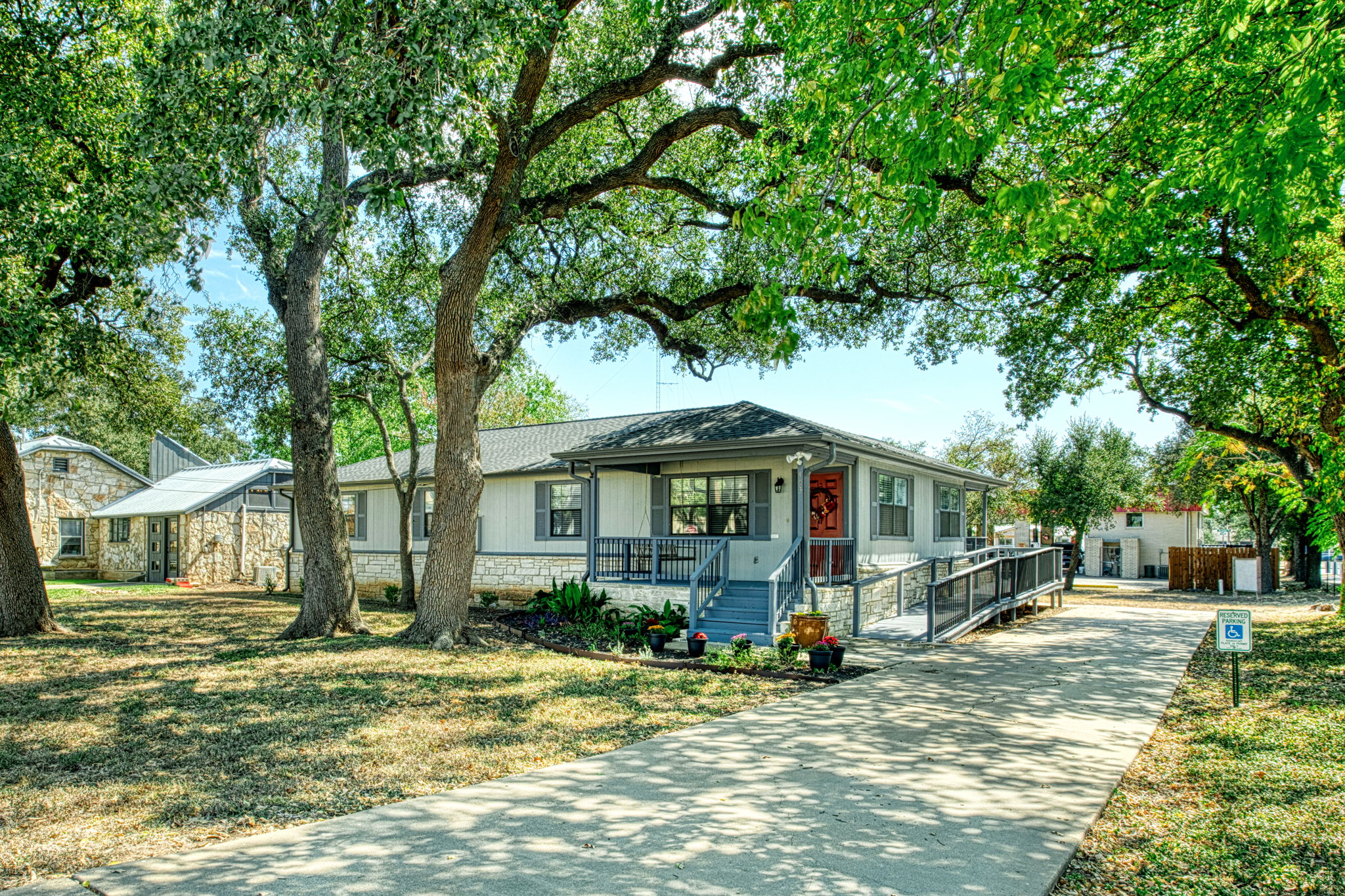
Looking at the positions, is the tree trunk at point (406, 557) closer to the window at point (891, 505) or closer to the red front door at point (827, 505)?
the red front door at point (827, 505)

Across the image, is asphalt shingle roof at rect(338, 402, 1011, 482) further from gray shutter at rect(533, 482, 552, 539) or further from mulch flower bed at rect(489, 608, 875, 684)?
mulch flower bed at rect(489, 608, 875, 684)

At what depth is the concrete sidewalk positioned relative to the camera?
3.86m

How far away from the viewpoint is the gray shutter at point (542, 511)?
58.6ft

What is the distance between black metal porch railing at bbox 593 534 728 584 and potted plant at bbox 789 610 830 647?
2.98m

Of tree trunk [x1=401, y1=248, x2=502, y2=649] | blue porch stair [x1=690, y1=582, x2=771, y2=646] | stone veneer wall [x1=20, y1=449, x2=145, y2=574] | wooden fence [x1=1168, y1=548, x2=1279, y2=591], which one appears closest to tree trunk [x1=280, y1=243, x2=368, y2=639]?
tree trunk [x1=401, y1=248, x2=502, y2=649]

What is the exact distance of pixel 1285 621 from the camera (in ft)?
51.7

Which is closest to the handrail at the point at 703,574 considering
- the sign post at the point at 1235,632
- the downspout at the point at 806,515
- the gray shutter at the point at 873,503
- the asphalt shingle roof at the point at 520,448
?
the downspout at the point at 806,515

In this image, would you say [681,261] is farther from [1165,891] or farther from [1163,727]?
[1165,891]

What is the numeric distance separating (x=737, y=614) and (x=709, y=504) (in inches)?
116

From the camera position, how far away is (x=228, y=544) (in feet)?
89.0

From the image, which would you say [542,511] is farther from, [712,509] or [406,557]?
[712,509]

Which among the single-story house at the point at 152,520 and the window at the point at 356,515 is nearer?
the window at the point at 356,515

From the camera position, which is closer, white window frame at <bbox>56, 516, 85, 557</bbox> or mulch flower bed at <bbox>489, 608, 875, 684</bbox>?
mulch flower bed at <bbox>489, 608, 875, 684</bbox>

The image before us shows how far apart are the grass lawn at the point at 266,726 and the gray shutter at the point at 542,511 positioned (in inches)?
217
